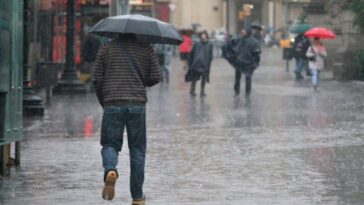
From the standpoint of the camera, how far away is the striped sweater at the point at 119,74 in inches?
411

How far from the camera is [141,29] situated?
10.6 meters

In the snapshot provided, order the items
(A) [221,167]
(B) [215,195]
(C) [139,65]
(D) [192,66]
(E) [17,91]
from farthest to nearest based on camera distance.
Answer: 1. (D) [192,66]
2. (A) [221,167]
3. (E) [17,91]
4. (B) [215,195]
5. (C) [139,65]

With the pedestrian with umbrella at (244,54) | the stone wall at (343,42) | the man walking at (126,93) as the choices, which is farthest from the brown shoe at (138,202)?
the stone wall at (343,42)

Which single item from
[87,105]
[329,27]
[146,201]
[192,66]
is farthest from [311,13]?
[146,201]

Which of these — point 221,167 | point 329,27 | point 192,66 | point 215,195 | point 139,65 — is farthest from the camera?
point 329,27

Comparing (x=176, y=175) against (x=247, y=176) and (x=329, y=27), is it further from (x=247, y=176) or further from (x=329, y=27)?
(x=329, y=27)

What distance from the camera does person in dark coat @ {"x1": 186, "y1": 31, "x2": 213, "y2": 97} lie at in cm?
2828

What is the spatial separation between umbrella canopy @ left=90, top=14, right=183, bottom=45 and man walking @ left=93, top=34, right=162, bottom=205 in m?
0.09

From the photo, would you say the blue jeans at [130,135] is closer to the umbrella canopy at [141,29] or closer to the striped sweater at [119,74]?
the striped sweater at [119,74]

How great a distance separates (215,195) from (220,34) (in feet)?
200

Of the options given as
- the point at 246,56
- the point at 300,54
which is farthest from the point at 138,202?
the point at 300,54

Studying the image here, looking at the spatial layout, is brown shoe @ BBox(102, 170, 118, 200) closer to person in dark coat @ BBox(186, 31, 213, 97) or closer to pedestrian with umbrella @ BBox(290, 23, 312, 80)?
person in dark coat @ BBox(186, 31, 213, 97)

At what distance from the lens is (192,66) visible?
2862 cm

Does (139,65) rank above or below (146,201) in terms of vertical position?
above
